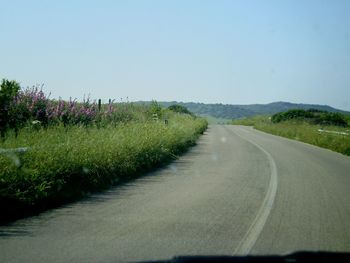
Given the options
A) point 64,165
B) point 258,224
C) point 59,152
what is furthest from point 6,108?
point 258,224

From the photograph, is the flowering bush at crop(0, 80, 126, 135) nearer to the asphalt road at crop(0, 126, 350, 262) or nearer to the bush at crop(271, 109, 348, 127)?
the asphalt road at crop(0, 126, 350, 262)

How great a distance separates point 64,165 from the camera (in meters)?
11.8

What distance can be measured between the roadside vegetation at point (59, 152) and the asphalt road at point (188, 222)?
1.76 ft

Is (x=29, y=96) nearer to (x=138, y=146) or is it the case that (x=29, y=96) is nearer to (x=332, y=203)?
(x=138, y=146)

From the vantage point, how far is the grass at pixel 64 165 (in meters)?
9.80

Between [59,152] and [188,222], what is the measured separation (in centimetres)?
431

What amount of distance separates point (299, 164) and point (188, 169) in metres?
5.45

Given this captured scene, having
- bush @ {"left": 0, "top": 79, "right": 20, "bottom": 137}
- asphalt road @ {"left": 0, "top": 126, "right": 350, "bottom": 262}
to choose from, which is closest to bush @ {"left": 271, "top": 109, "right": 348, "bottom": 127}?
bush @ {"left": 0, "top": 79, "right": 20, "bottom": 137}

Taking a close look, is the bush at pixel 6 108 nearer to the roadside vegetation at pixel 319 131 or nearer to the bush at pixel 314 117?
the roadside vegetation at pixel 319 131

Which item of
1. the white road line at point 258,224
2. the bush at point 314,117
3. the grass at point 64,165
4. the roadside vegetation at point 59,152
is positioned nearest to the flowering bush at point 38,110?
the roadside vegetation at point 59,152

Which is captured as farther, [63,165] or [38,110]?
[38,110]

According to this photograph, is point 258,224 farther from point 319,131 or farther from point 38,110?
point 319,131

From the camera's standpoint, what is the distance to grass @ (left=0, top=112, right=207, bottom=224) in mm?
9805

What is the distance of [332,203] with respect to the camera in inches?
464
